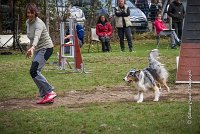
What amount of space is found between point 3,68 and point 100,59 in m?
3.28

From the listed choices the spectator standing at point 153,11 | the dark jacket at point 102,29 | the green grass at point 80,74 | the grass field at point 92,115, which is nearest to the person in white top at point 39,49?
the grass field at point 92,115

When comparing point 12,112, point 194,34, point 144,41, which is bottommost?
point 144,41

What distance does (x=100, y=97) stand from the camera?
10.3 m

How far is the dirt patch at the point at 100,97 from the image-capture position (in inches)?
382

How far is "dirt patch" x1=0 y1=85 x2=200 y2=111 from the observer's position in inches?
382

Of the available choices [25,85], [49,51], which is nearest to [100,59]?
[25,85]

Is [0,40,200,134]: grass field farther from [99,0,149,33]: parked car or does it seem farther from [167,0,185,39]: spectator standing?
[99,0,149,33]: parked car

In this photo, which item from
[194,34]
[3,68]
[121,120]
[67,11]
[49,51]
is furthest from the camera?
[67,11]

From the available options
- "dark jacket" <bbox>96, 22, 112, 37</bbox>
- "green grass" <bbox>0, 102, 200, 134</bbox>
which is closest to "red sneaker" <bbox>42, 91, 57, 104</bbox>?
"green grass" <bbox>0, 102, 200, 134</bbox>

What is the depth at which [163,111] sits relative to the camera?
28.2 feet

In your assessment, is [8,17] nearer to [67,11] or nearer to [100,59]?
[67,11]

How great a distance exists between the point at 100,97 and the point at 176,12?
42.4 ft

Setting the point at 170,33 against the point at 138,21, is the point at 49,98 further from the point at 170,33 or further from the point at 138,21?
the point at 138,21

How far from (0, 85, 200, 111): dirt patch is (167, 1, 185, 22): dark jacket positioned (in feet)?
37.4
